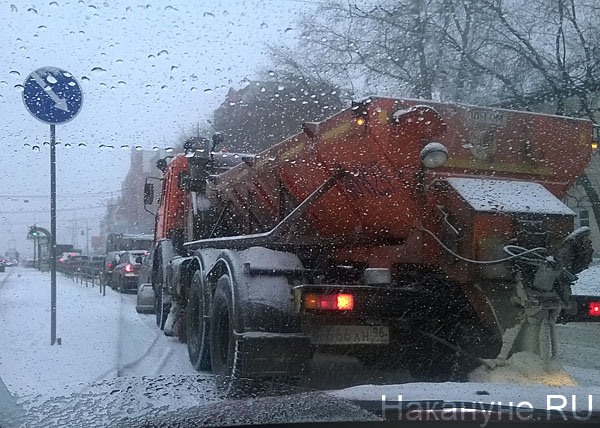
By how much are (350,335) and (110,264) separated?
16585 millimetres

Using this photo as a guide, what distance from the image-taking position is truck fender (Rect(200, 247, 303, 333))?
5.36 metres

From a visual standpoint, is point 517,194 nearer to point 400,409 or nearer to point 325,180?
point 325,180

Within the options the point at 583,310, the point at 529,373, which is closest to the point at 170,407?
the point at 529,373

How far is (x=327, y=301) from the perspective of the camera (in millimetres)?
5262

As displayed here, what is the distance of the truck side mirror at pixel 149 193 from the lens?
1193cm

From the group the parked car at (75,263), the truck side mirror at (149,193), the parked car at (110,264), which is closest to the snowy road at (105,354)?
→ the truck side mirror at (149,193)

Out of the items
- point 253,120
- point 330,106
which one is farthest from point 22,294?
point 330,106

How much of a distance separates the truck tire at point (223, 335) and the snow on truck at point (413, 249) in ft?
0.08

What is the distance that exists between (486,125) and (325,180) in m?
1.33

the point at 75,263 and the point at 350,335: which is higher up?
the point at 350,335

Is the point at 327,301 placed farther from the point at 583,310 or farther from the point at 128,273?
the point at 128,273

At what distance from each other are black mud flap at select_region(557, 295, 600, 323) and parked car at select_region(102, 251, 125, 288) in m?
16.0

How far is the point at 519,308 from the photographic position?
5223 mm

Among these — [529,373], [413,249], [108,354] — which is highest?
[413,249]
